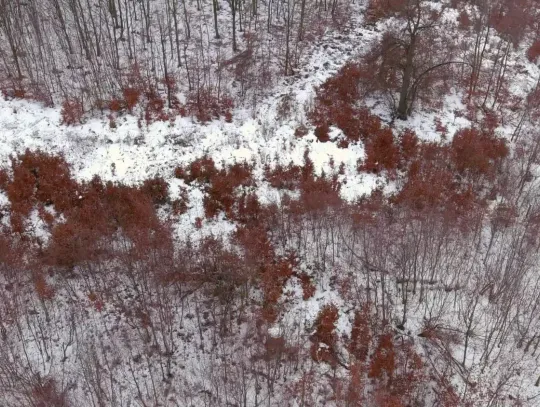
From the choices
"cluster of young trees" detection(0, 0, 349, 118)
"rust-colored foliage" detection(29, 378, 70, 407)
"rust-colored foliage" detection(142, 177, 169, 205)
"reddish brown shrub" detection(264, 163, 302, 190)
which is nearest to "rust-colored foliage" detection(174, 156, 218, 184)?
"rust-colored foliage" detection(142, 177, 169, 205)

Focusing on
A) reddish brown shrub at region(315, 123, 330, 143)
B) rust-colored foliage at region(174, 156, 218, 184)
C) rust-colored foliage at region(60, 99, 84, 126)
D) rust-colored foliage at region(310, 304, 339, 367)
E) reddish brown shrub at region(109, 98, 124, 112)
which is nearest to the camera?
rust-colored foliage at region(310, 304, 339, 367)

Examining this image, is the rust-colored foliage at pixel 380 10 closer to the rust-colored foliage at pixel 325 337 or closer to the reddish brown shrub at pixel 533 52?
the reddish brown shrub at pixel 533 52

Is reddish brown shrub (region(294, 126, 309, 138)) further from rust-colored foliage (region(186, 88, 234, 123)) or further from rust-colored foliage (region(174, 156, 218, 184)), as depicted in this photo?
rust-colored foliage (region(174, 156, 218, 184))

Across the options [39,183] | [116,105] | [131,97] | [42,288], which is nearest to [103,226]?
[42,288]

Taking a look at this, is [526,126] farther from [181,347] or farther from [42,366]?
[42,366]

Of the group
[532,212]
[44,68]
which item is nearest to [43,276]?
[44,68]

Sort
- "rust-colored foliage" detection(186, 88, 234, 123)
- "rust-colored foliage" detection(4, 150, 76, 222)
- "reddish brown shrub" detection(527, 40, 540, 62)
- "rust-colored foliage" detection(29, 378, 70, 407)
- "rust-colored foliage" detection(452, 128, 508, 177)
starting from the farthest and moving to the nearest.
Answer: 1. "reddish brown shrub" detection(527, 40, 540, 62)
2. "rust-colored foliage" detection(186, 88, 234, 123)
3. "rust-colored foliage" detection(452, 128, 508, 177)
4. "rust-colored foliage" detection(4, 150, 76, 222)
5. "rust-colored foliage" detection(29, 378, 70, 407)

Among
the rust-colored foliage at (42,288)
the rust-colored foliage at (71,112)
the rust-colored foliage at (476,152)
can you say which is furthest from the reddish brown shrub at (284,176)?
the rust-colored foliage at (42,288)
